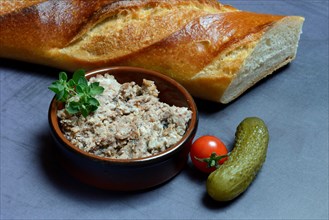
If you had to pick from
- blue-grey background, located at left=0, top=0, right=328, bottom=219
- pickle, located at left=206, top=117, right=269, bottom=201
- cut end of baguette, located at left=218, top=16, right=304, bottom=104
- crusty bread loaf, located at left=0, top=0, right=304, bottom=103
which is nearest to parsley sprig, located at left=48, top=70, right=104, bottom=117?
blue-grey background, located at left=0, top=0, right=328, bottom=219

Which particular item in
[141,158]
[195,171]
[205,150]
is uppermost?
[141,158]

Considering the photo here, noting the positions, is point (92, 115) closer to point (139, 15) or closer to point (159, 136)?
point (159, 136)

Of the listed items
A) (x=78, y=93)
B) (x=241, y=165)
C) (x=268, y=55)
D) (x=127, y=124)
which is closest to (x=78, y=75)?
(x=78, y=93)

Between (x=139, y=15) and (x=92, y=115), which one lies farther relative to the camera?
(x=139, y=15)

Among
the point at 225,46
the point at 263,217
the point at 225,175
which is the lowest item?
the point at 263,217

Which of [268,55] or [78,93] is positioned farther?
[268,55]

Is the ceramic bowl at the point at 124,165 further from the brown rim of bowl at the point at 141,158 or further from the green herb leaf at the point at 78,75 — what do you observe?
the green herb leaf at the point at 78,75

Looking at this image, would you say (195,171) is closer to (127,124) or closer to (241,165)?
(241,165)

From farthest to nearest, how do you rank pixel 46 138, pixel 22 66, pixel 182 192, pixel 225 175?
1. pixel 22 66
2. pixel 46 138
3. pixel 182 192
4. pixel 225 175

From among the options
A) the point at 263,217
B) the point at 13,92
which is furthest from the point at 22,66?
the point at 263,217
